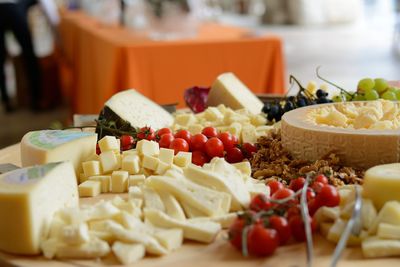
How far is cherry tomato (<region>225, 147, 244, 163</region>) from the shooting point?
5.96 ft

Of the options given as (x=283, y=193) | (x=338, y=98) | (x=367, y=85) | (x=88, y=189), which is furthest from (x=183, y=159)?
(x=367, y=85)

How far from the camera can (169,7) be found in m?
4.18

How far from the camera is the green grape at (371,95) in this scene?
2.05 metres

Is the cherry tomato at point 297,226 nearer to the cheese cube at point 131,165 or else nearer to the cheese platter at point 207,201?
the cheese platter at point 207,201

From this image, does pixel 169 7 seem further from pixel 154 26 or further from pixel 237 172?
pixel 237 172

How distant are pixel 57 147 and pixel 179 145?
1.19 feet

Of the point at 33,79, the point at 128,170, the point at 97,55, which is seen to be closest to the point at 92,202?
the point at 128,170

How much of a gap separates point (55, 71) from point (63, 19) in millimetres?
623

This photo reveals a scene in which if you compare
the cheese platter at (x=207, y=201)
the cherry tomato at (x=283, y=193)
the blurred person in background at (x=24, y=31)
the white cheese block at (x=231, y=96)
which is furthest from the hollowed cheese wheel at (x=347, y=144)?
the blurred person in background at (x=24, y=31)

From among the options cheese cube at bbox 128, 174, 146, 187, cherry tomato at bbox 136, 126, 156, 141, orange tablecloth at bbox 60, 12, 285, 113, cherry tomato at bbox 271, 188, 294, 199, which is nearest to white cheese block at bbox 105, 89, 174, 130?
cherry tomato at bbox 136, 126, 156, 141

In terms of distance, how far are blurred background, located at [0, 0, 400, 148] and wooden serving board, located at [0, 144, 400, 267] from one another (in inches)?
93.0

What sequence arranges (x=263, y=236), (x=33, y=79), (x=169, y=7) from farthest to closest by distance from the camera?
1. (x=33, y=79)
2. (x=169, y=7)
3. (x=263, y=236)

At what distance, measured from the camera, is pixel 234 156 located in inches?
71.4

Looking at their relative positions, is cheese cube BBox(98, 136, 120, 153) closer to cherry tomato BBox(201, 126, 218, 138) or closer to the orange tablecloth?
cherry tomato BBox(201, 126, 218, 138)
